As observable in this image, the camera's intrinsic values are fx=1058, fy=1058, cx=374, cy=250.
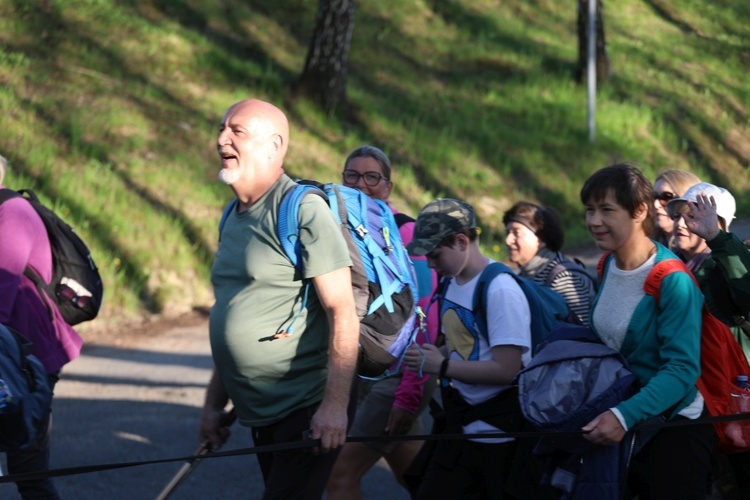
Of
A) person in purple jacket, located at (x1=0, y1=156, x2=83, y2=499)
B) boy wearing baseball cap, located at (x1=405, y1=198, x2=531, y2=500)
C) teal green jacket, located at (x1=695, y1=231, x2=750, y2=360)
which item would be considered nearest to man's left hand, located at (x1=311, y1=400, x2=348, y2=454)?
boy wearing baseball cap, located at (x1=405, y1=198, x2=531, y2=500)

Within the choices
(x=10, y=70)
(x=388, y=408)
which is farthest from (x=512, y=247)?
(x=10, y=70)

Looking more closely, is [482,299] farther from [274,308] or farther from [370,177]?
[370,177]

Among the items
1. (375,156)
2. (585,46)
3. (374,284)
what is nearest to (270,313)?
(374,284)

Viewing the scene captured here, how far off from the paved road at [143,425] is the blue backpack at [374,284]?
2724 mm

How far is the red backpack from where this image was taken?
3783mm

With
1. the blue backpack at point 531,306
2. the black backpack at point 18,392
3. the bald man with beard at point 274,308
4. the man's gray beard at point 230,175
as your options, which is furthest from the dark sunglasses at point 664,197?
the black backpack at point 18,392

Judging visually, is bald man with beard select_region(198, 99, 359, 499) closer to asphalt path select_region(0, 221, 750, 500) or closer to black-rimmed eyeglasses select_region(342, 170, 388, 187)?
black-rimmed eyeglasses select_region(342, 170, 388, 187)

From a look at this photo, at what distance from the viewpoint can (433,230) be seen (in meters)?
4.39

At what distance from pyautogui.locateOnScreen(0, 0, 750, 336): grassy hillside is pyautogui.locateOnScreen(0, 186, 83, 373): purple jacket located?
20.0ft

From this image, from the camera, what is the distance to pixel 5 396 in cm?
350

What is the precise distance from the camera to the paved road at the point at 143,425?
636 cm

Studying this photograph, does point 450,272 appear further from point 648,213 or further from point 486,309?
point 648,213

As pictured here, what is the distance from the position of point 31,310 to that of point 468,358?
1.93 metres

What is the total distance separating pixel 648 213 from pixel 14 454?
2778 mm
